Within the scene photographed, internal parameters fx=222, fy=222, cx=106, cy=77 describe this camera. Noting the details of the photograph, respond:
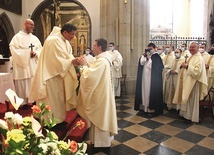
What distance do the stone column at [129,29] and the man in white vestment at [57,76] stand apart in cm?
509

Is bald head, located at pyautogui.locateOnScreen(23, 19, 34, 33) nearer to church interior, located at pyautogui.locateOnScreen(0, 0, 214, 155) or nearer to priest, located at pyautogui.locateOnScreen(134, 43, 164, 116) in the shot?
church interior, located at pyautogui.locateOnScreen(0, 0, 214, 155)

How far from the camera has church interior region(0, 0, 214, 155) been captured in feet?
12.2

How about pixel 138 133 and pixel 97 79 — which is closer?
pixel 97 79

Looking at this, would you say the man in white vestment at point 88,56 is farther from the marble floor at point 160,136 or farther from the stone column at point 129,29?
the marble floor at point 160,136

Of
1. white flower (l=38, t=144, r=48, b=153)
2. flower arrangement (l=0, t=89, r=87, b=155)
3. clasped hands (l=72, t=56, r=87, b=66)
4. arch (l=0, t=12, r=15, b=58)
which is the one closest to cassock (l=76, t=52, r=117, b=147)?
A: clasped hands (l=72, t=56, r=87, b=66)

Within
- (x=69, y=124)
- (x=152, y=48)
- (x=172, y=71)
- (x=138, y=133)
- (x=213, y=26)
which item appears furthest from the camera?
(x=213, y=26)

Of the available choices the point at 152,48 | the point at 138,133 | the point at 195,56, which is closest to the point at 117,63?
the point at 152,48

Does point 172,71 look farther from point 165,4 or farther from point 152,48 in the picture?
point 165,4

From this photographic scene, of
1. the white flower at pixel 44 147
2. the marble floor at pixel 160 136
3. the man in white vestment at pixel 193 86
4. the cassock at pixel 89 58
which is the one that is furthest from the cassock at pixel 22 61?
the cassock at pixel 89 58

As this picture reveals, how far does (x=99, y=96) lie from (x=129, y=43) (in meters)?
5.35

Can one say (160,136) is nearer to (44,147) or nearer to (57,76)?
(57,76)

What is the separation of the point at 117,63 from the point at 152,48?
227 cm

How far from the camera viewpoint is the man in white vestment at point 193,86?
16.1 feet

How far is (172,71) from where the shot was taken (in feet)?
19.8
